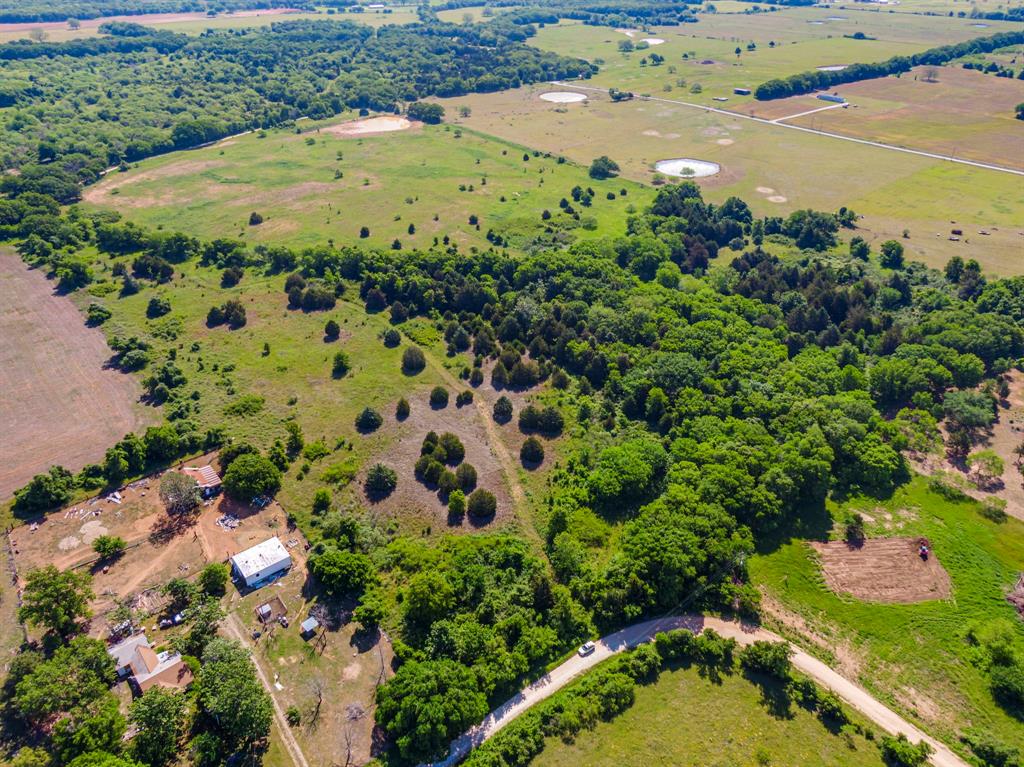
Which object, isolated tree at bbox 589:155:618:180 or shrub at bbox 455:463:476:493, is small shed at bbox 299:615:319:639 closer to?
shrub at bbox 455:463:476:493

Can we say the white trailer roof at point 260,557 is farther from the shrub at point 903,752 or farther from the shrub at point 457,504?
the shrub at point 903,752

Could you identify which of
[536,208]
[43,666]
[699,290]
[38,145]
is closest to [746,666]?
[43,666]

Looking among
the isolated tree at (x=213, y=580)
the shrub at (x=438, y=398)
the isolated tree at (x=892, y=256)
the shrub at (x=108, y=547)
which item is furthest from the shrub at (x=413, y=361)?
the isolated tree at (x=892, y=256)

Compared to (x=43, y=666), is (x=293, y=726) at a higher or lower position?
lower

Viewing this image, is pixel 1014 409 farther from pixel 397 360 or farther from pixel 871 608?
pixel 397 360

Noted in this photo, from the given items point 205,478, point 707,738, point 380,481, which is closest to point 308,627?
point 380,481
